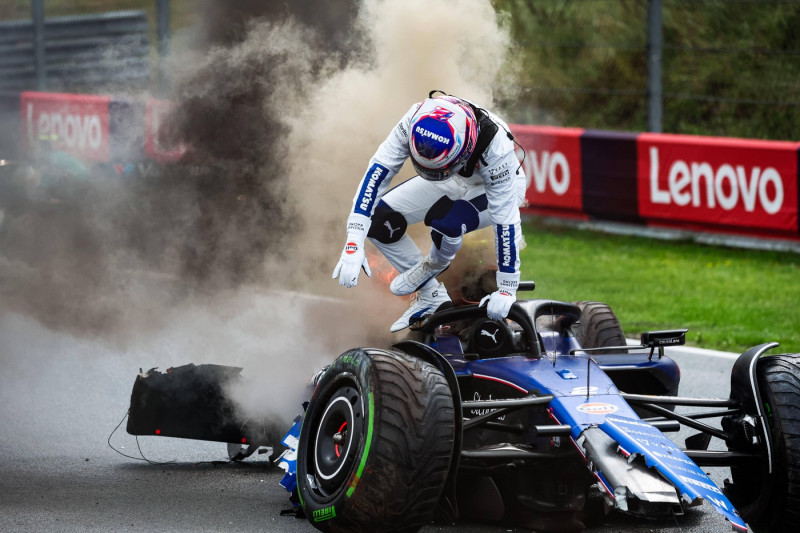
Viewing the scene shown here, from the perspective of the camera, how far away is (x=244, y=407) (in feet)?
23.9

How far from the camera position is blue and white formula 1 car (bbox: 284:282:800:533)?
522cm

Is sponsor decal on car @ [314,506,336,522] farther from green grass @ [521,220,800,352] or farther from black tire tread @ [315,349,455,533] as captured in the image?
green grass @ [521,220,800,352]

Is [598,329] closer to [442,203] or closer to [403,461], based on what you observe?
[442,203]

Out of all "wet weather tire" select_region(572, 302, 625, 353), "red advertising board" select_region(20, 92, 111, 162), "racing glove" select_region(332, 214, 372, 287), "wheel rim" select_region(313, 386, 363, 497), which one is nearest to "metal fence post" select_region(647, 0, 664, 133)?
"red advertising board" select_region(20, 92, 111, 162)

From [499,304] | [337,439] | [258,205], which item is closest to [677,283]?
[258,205]

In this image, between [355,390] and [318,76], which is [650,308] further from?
[355,390]

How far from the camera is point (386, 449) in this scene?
5.20 meters

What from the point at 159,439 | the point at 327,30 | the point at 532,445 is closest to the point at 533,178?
the point at 327,30

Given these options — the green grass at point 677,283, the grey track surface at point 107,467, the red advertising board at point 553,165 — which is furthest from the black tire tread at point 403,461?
the red advertising board at point 553,165

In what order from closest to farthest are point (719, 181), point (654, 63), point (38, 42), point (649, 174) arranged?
point (719, 181) → point (649, 174) → point (654, 63) → point (38, 42)

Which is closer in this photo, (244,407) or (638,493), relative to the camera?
(638,493)

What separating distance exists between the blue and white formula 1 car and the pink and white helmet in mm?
733

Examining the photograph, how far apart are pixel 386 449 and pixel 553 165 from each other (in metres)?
11.9

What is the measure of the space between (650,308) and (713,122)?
21.7ft
